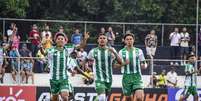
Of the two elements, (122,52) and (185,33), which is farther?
(185,33)

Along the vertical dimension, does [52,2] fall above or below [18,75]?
above

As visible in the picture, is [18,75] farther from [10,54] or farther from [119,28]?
[119,28]

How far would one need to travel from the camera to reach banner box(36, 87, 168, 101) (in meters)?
29.1

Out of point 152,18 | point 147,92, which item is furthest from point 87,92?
point 152,18

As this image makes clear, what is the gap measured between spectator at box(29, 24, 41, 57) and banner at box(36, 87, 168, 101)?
3663 mm

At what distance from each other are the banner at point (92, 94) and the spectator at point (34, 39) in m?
3.66

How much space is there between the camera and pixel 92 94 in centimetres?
2948

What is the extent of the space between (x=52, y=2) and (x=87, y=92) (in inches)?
644

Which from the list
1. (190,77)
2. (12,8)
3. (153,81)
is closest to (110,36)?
(153,81)

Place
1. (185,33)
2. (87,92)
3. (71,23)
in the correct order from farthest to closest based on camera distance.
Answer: (71,23) < (185,33) < (87,92)

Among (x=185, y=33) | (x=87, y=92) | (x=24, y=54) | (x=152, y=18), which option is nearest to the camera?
(x=87, y=92)

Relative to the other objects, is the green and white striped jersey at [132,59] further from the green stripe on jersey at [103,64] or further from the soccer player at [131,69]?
the green stripe on jersey at [103,64]

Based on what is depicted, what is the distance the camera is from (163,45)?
3600 centimetres

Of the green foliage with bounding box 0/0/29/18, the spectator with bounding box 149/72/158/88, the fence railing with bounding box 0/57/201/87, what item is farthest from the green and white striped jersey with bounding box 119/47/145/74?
the green foliage with bounding box 0/0/29/18
